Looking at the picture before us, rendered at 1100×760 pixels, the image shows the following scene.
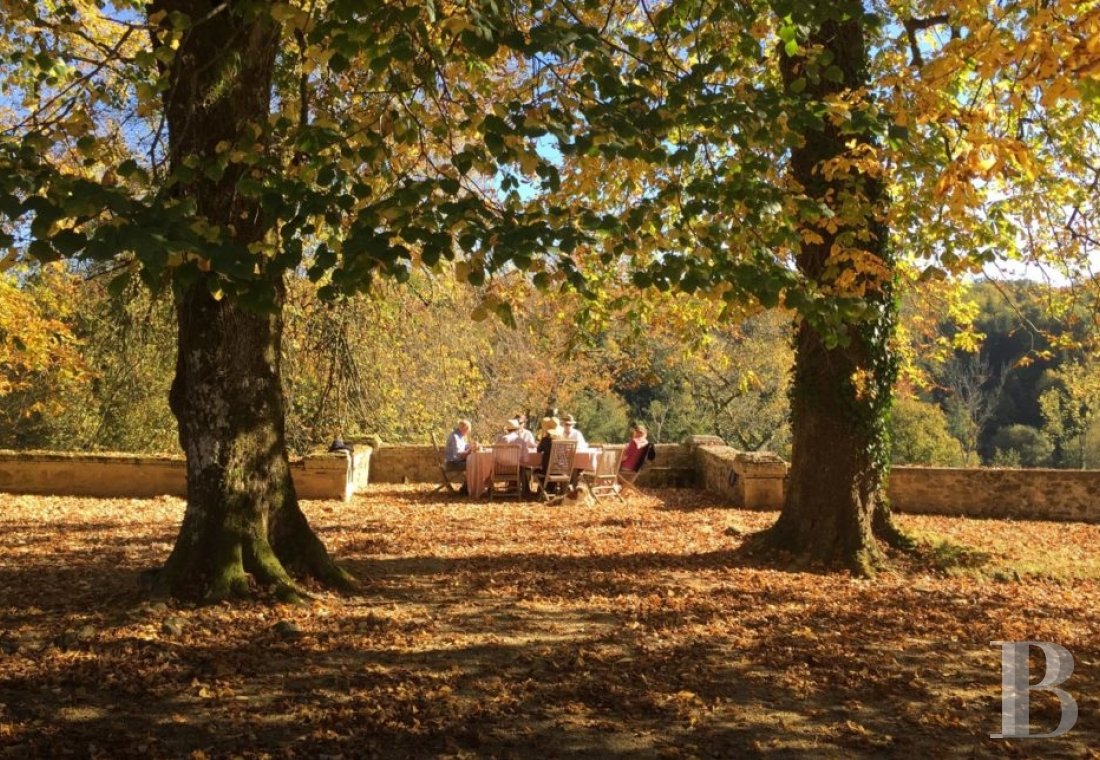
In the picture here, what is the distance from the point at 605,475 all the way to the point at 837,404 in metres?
5.56

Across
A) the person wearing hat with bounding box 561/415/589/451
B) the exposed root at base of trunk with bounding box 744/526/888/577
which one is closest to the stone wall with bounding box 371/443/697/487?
the person wearing hat with bounding box 561/415/589/451

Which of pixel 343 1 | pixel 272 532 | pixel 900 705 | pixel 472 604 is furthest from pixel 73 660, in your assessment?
pixel 900 705

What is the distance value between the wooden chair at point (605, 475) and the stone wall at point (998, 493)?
13.1 feet

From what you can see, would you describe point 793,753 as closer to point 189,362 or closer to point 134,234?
point 134,234

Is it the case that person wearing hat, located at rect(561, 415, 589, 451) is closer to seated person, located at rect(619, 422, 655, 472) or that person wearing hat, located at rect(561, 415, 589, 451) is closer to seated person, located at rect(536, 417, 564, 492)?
seated person, located at rect(536, 417, 564, 492)

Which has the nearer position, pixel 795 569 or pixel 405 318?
pixel 795 569

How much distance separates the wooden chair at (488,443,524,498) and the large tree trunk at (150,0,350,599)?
7212 mm

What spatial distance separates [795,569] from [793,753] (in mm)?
4294

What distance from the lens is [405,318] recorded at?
51.2 feet

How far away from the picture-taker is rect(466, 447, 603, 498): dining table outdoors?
13383 millimetres

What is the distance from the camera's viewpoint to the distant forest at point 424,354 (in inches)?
409

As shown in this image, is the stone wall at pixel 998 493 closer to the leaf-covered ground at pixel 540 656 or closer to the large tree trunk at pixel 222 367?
the leaf-covered ground at pixel 540 656

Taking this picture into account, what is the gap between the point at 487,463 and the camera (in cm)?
1341

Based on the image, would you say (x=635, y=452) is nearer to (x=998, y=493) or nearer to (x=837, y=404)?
(x=998, y=493)
